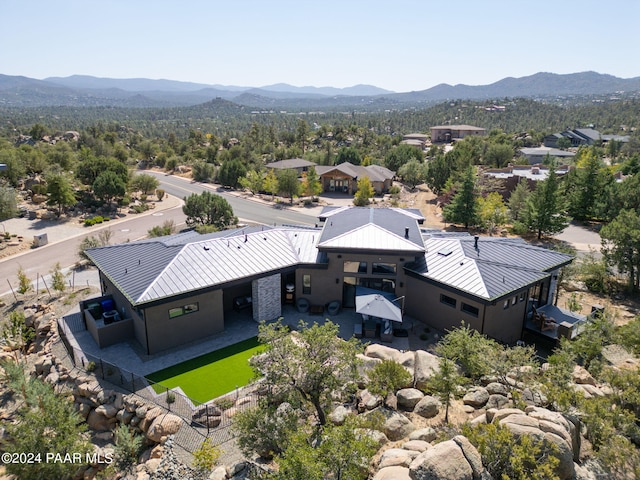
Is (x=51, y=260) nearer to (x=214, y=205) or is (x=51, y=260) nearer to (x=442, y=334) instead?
(x=214, y=205)

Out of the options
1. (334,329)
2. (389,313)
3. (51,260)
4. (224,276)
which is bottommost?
(51,260)

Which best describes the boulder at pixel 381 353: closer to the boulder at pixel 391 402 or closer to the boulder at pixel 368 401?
the boulder at pixel 391 402

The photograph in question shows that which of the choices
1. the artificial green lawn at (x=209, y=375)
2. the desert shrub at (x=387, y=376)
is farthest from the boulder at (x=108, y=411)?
the desert shrub at (x=387, y=376)

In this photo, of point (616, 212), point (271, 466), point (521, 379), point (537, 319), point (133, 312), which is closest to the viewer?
point (271, 466)

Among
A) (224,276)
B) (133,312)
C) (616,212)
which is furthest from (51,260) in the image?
(616,212)

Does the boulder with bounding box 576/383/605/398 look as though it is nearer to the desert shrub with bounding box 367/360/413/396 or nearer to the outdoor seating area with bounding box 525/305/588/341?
the outdoor seating area with bounding box 525/305/588/341

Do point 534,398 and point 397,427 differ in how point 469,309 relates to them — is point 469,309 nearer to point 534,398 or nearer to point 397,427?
point 534,398
